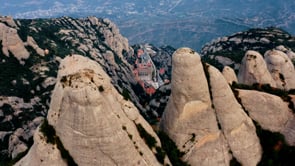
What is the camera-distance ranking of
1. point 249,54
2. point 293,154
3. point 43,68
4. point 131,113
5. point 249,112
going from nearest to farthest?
point 131,113 < point 293,154 < point 249,112 < point 249,54 < point 43,68

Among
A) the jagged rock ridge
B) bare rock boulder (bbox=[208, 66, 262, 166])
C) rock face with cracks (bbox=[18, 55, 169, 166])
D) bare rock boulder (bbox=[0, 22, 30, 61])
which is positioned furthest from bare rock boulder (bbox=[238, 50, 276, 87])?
bare rock boulder (bbox=[0, 22, 30, 61])

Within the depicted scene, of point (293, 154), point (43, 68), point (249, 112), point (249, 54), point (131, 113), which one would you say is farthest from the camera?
point (43, 68)

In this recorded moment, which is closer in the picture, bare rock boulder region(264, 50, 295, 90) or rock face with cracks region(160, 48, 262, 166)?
rock face with cracks region(160, 48, 262, 166)

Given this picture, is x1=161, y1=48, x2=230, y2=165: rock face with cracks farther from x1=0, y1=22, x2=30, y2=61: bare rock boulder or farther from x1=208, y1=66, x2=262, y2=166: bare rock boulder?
x1=0, y1=22, x2=30, y2=61: bare rock boulder

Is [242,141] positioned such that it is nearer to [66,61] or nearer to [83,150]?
[83,150]

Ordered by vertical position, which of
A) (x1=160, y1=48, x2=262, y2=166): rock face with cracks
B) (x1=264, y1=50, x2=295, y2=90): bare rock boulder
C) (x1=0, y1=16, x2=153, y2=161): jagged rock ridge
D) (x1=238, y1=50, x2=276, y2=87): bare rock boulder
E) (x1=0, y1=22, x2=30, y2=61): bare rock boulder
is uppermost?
(x1=160, y1=48, x2=262, y2=166): rock face with cracks

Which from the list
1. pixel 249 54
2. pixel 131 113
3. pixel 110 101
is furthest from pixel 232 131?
pixel 249 54

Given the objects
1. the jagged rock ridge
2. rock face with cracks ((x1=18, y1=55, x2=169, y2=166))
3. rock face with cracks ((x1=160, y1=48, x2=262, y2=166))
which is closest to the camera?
rock face with cracks ((x1=18, y1=55, x2=169, y2=166))

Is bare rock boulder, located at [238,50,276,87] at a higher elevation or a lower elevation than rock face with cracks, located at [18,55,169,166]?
lower
